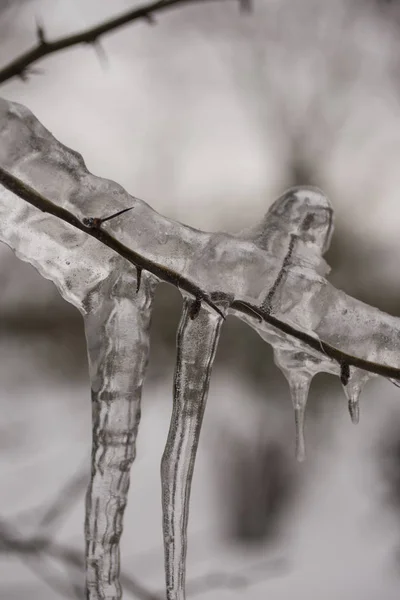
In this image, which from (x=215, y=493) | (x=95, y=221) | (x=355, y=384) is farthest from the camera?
(x=215, y=493)

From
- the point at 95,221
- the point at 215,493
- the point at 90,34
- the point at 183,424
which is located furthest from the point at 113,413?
the point at 215,493

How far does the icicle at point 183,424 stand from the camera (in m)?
0.51

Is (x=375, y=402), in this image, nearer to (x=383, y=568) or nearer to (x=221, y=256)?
(x=383, y=568)

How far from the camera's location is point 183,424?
51cm

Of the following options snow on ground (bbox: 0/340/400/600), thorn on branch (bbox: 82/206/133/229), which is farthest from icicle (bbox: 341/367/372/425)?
snow on ground (bbox: 0/340/400/600)

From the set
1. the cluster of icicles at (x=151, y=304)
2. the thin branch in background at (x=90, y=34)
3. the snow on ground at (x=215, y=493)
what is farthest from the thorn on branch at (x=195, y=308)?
the snow on ground at (x=215, y=493)

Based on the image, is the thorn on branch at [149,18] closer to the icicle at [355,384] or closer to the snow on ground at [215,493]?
the icicle at [355,384]

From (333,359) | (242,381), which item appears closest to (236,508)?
(242,381)

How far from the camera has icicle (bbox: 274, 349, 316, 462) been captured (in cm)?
57

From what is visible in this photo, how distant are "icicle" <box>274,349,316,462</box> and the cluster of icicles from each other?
0.13 feet

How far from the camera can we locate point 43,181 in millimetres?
463

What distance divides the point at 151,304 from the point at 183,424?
11 centimetres

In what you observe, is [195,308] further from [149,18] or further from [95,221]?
[149,18]

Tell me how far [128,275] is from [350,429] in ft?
10.8
